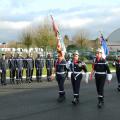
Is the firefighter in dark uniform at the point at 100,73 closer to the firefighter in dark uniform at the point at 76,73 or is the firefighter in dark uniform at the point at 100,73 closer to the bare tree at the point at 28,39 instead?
the firefighter in dark uniform at the point at 76,73

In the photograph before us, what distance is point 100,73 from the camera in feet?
40.9

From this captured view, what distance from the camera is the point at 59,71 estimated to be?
13922 millimetres

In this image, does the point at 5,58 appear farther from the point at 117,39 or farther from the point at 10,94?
the point at 117,39

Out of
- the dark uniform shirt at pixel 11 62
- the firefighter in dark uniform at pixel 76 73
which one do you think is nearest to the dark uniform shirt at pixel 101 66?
the firefighter in dark uniform at pixel 76 73

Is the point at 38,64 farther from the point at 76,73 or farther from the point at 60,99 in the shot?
the point at 76,73

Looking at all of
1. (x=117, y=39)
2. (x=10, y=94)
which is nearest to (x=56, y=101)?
(x=10, y=94)

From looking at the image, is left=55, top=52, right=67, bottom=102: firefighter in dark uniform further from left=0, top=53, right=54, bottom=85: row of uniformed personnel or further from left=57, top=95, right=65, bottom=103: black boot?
left=0, top=53, right=54, bottom=85: row of uniformed personnel

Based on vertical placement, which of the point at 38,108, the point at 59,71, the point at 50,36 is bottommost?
the point at 38,108

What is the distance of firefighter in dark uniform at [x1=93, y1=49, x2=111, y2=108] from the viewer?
12.4 meters

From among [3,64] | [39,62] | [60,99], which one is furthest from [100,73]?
[39,62]

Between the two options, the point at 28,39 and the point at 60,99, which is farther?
the point at 28,39

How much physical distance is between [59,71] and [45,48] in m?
42.7

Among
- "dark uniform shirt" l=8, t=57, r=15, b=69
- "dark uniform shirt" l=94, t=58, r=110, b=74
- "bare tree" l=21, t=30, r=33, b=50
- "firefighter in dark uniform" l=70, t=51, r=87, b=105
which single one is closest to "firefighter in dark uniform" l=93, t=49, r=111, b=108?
"dark uniform shirt" l=94, t=58, r=110, b=74

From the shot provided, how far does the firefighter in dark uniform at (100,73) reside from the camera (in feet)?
40.8
